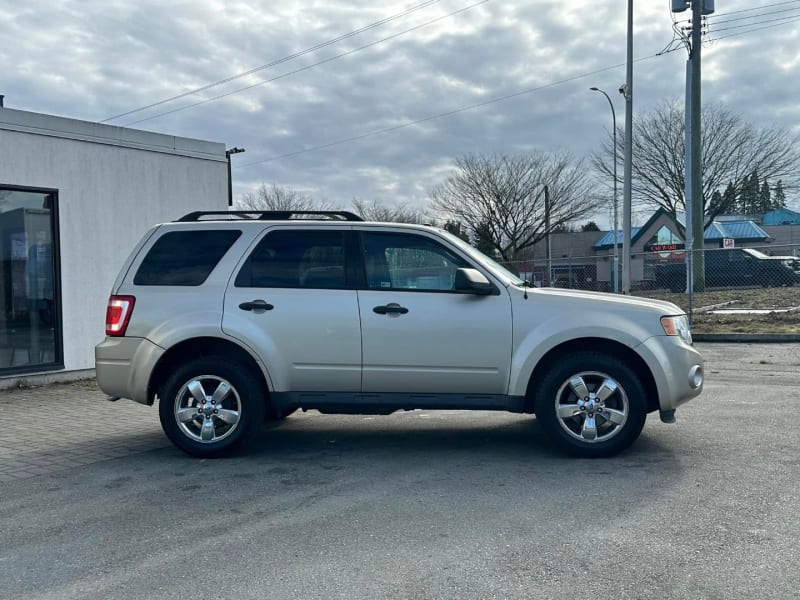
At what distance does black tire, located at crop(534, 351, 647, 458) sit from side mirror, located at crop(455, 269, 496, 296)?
801 millimetres

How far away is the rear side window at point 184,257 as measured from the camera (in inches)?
246

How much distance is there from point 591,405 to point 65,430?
512cm

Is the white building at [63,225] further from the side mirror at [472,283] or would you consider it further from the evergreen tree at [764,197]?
the evergreen tree at [764,197]

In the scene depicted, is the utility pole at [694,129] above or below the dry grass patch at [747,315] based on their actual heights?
above

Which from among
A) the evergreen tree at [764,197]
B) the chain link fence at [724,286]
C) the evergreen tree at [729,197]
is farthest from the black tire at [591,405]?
the evergreen tree at [764,197]

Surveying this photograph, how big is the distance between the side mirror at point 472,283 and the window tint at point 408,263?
186mm

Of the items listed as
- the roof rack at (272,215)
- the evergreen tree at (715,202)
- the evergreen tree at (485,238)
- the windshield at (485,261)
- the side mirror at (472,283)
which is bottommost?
the side mirror at (472,283)

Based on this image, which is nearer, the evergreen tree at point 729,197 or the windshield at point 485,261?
the windshield at point 485,261

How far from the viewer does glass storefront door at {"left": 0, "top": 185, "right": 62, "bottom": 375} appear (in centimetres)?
1040

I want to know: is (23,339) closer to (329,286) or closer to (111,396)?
(111,396)

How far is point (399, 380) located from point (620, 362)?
1727mm

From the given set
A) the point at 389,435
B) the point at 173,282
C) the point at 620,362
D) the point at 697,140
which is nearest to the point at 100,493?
→ the point at 173,282

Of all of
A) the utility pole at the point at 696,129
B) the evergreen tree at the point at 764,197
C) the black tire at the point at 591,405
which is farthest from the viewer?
the evergreen tree at the point at 764,197

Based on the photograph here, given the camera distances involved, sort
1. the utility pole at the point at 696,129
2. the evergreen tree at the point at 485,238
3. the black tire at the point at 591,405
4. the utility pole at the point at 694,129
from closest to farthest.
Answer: the black tire at the point at 591,405
the utility pole at the point at 694,129
the utility pole at the point at 696,129
the evergreen tree at the point at 485,238
